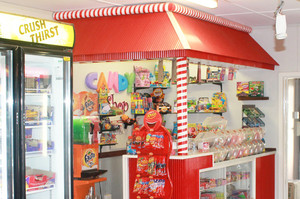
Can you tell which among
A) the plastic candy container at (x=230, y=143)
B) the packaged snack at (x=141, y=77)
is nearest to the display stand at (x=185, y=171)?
the plastic candy container at (x=230, y=143)

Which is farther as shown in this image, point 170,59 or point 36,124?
point 170,59

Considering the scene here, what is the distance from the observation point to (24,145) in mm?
4793

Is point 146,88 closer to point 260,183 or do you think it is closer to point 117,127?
point 117,127

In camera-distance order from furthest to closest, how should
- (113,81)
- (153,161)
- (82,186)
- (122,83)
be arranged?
(122,83) → (113,81) → (82,186) → (153,161)

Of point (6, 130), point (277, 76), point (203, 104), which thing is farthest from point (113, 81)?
point (6, 130)

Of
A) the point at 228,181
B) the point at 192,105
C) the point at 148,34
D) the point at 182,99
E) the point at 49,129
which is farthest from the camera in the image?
the point at 192,105

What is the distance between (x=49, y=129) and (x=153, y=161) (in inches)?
64.1

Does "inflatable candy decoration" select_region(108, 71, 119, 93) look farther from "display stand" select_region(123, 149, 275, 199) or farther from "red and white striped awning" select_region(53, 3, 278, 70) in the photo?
"display stand" select_region(123, 149, 275, 199)

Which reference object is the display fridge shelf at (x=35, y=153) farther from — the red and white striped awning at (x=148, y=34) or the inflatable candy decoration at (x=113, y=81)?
the inflatable candy decoration at (x=113, y=81)

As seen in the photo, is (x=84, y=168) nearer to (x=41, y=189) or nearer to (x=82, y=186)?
(x=82, y=186)

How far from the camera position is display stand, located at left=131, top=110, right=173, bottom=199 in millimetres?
6434

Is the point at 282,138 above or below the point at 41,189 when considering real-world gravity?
above

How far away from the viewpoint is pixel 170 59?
714 cm

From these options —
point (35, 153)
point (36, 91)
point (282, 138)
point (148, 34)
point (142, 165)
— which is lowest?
point (142, 165)
